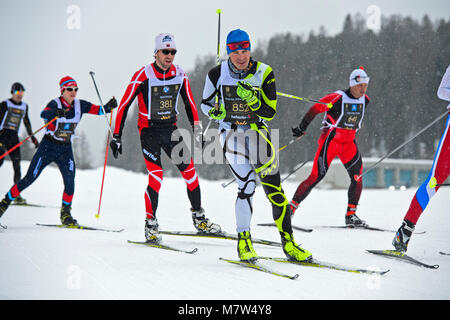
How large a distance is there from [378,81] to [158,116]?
27377mm

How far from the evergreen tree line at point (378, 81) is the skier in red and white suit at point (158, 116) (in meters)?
20.4

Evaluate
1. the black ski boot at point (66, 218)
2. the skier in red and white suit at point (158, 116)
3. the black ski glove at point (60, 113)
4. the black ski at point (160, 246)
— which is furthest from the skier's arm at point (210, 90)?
the black ski boot at point (66, 218)

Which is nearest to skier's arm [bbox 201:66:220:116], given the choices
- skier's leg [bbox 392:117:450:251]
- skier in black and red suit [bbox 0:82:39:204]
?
skier's leg [bbox 392:117:450:251]

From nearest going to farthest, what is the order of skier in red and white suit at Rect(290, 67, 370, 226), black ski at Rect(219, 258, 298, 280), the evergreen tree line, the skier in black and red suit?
1. black ski at Rect(219, 258, 298, 280)
2. skier in red and white suit at Rect(290, 67, 370, 226)
3. the skier in black and red suit
4. the evergreen tree line

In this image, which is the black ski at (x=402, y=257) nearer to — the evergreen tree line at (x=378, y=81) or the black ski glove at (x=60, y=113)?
the black ski glove at (x=60, y=113)

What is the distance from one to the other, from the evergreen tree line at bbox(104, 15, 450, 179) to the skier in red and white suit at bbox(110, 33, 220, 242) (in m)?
20.4

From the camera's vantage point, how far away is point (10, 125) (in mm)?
8789

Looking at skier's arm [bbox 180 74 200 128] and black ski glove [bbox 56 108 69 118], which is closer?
skier's arm [bbox 180 74 200 128]

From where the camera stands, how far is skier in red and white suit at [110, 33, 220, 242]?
4641 mm

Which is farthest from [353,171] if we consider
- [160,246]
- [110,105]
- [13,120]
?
[13,120]

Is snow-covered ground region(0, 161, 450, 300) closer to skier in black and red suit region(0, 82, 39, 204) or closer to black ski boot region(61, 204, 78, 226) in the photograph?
black ski boot region(61, 204, 78, 226)

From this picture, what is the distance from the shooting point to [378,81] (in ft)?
95.6
